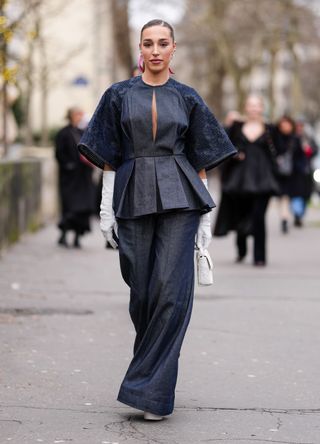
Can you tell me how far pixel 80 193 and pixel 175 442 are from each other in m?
11.6

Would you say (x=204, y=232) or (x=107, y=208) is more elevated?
(x=107, y=208)

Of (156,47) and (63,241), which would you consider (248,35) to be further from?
(156,47)

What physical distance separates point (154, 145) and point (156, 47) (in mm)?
450

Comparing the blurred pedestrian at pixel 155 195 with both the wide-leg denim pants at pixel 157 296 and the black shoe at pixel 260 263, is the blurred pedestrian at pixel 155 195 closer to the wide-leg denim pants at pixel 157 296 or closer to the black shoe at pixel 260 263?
the wide-leg denim pants at pixel 157 296

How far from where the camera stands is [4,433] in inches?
234

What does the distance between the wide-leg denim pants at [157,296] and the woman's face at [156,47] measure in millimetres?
694

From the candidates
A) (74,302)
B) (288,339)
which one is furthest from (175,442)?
(74,302)

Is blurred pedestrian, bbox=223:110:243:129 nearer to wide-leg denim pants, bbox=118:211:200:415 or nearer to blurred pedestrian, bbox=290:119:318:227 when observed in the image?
blurred pedestrian, bbox=290:119:318:227

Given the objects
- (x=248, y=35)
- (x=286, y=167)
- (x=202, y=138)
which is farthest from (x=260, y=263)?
(x=248, y=35)

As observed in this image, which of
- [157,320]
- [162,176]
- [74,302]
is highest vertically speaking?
[162,176]

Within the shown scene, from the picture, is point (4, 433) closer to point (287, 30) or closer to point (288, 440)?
point (288, 440)

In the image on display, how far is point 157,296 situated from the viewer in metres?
6.22

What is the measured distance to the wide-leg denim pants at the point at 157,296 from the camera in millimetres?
6148

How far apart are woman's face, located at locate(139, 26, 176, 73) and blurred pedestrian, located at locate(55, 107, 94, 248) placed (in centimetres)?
1057
